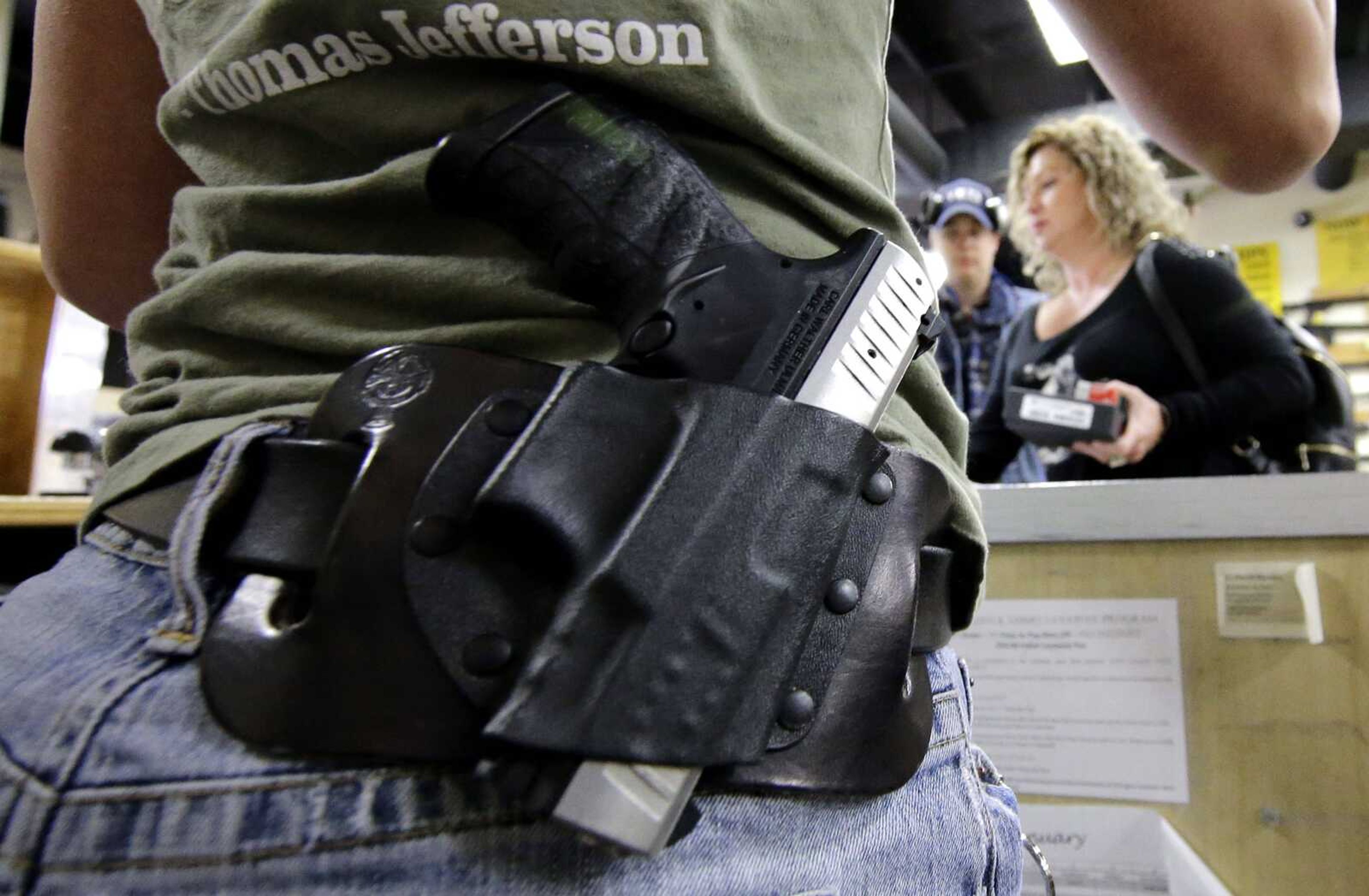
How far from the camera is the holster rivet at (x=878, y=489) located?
0.39 m

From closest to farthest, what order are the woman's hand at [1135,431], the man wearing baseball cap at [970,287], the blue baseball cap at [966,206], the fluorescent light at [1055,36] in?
the woman's hand at [1135,431] < the man wearing baseball cap at [970,287] < the blue baseball cap at [966,206] < the fluorescent light at [1055,36]

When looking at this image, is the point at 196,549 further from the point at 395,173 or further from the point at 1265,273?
the point at 1265,273

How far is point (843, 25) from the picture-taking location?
0.51m

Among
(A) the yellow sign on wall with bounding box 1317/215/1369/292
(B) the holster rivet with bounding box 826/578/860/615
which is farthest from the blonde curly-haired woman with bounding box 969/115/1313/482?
(A) the yellow sign on wall with bounding box 1317/215/1369/292

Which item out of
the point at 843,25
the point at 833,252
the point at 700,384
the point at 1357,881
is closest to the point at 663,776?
the point at 700,384

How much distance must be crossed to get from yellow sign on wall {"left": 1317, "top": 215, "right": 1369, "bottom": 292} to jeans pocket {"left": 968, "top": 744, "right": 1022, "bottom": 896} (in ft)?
17.9

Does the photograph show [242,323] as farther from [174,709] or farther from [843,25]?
[843,25]

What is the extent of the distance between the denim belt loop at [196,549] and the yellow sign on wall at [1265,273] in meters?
5.76

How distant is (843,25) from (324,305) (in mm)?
341

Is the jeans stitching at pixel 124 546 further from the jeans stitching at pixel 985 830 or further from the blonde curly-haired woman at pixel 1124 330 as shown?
the blonde curly-haired woman at pixel 1124 330

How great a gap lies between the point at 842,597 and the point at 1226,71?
0.54 m

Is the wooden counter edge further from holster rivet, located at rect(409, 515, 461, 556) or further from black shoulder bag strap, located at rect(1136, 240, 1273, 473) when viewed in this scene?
black shoulder bag strap, located at rect(1136, 240, 1273, 473)

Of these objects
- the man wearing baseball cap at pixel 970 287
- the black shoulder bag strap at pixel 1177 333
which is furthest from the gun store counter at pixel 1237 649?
the man wearing baseball cap at pixel 970 287

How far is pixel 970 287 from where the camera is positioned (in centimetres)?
275
